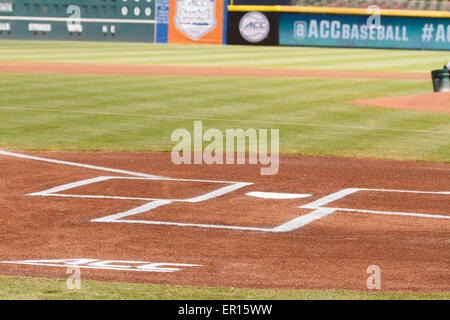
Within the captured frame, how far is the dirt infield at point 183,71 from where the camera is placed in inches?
1245

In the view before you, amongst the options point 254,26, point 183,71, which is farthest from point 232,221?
point 254,26

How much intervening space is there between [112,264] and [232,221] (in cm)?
244

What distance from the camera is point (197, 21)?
51.8 m

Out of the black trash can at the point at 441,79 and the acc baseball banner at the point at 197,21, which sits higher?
the acc baseball banner at the point at 197,21

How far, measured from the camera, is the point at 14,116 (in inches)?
768

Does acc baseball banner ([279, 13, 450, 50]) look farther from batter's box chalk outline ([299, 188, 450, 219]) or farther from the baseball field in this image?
batter's box chalk outline ([299, 188, 450, 219])

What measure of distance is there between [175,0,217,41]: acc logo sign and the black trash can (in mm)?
28038

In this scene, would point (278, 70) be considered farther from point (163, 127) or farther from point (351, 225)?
point (351, 225)

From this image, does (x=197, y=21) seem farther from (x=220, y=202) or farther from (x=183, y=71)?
(x=220, y=202)

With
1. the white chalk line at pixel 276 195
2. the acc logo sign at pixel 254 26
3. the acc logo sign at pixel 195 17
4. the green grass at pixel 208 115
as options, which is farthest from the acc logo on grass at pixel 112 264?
the acc logo sign at pixel 195 17

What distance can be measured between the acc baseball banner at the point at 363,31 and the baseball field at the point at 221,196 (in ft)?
70.4

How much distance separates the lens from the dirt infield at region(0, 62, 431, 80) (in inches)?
1245

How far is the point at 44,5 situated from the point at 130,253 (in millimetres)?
46207

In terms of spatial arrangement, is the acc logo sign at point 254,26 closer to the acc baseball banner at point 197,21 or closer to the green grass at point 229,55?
the green grass at point 229,55
